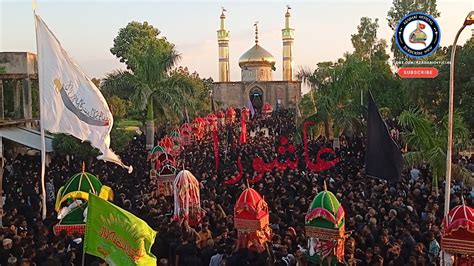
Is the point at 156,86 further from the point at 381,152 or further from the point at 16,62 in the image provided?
the point at 381,152

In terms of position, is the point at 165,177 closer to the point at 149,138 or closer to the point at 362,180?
the point at 362,180

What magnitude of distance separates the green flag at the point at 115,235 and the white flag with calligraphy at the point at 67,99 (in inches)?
141

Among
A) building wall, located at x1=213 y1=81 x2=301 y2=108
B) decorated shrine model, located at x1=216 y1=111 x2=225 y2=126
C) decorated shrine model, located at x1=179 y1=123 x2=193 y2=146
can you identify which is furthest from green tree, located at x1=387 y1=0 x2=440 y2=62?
building wall, located at x1=213 y1=81 x2=301 y2=108

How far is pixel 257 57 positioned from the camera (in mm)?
60281

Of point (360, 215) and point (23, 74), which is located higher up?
point (23, 74)

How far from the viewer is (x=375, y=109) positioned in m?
10.4

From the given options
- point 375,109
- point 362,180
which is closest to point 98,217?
point 375,109

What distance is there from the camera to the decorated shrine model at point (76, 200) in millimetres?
8641

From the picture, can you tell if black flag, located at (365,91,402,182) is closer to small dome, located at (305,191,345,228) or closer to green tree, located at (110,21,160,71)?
small dome, located at (305,191,345,228)

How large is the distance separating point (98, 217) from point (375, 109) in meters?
6.23

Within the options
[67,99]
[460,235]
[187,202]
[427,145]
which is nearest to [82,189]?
[67,99]

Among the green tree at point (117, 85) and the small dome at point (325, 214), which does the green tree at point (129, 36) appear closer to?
the green tree at point (117, 85)

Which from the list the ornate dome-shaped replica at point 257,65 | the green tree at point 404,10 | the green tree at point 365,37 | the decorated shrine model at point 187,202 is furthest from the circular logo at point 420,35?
the ornate dome-shaped replica at point 257,65

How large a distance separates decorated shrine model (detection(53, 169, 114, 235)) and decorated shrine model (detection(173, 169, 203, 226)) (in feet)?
4.17
